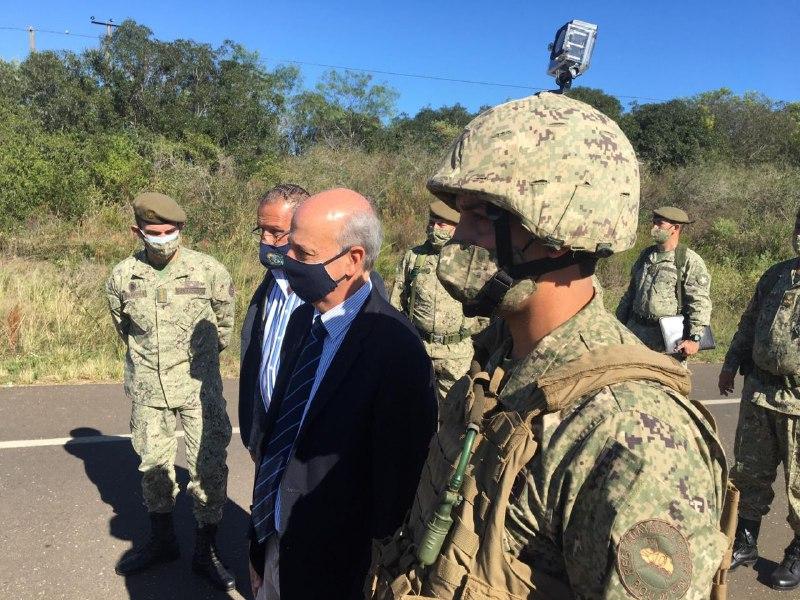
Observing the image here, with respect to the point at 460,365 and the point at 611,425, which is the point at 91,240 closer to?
the point at 460,365

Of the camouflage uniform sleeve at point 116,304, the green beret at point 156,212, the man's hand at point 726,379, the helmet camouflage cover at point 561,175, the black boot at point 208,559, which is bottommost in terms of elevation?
the black boot at point 208,559

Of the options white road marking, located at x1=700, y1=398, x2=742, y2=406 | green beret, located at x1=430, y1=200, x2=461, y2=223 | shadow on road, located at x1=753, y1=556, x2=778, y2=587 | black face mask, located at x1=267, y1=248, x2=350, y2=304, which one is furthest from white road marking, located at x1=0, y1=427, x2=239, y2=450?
white road marking, located at x1=700, y1=398, x2=742, y2=406

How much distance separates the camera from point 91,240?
11359mm

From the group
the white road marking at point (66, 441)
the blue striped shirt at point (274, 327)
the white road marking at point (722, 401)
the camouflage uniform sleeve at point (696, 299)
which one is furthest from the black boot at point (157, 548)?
the white road marking at point (722, 401)

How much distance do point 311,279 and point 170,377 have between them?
1720 mm

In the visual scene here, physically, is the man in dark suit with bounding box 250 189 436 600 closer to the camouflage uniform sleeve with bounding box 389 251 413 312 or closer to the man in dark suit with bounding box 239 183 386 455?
the man in dark suit with bounding box 239 183 386 455

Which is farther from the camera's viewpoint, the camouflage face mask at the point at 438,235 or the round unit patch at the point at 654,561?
the camouflage face mask at the point at 438,235

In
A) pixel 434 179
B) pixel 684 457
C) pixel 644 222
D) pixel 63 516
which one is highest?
pixel 644 222

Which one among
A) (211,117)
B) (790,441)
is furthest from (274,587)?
(211,117)

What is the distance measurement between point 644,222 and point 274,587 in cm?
1680

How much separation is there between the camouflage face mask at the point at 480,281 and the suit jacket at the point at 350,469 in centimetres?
60

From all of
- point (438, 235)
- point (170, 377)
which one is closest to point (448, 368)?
point (438, 235)

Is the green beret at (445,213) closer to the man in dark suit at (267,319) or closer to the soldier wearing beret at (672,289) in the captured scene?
the man in dark suit at (267,319)

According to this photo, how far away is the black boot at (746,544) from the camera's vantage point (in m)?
3.72
